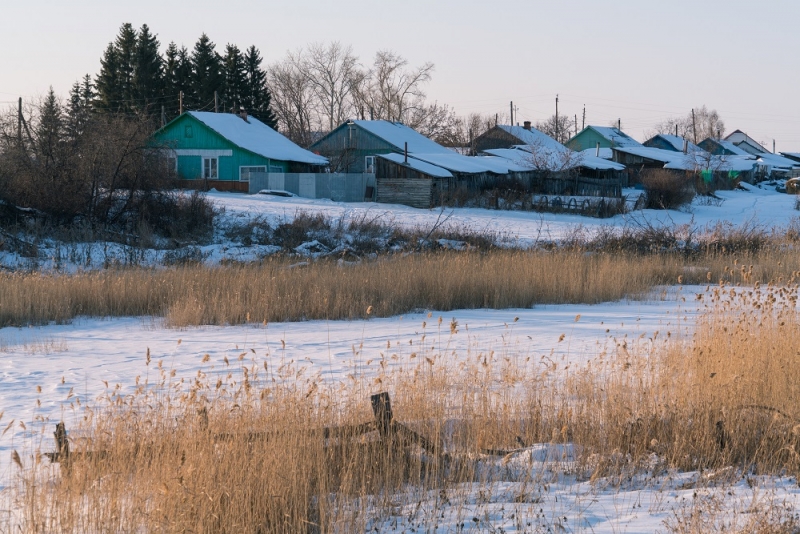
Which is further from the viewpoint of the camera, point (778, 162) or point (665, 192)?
point (778, 162)

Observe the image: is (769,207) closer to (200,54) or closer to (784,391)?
(200,54)

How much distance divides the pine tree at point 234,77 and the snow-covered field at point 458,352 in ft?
142

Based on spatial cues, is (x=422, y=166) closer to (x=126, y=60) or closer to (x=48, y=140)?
(x=48, y=140)

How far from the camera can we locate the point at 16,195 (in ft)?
81.5

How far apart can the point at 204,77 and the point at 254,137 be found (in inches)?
610

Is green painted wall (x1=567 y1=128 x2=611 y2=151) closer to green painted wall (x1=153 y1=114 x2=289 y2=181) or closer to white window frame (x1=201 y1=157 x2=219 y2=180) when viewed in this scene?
green painted wall (x1=153 y1=114 x2=289 y2=181)

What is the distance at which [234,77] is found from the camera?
2450 inches

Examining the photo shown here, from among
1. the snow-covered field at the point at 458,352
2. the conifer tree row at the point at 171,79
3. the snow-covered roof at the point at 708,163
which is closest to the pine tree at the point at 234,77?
the conifer tree row at the point at 171,79

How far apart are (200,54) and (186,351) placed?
54.5 m

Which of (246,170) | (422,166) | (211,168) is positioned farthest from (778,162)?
(211,168)

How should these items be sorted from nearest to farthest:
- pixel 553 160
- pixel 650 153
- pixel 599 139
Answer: pixel 553 160 < pixel 650 153 < pixel 599 139

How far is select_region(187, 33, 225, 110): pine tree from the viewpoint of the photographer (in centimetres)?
5972

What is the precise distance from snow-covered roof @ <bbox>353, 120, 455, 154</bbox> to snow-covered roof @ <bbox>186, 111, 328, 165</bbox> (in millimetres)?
5335

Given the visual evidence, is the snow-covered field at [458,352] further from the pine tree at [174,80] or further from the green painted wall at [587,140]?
the green painted wall at [587,140]
